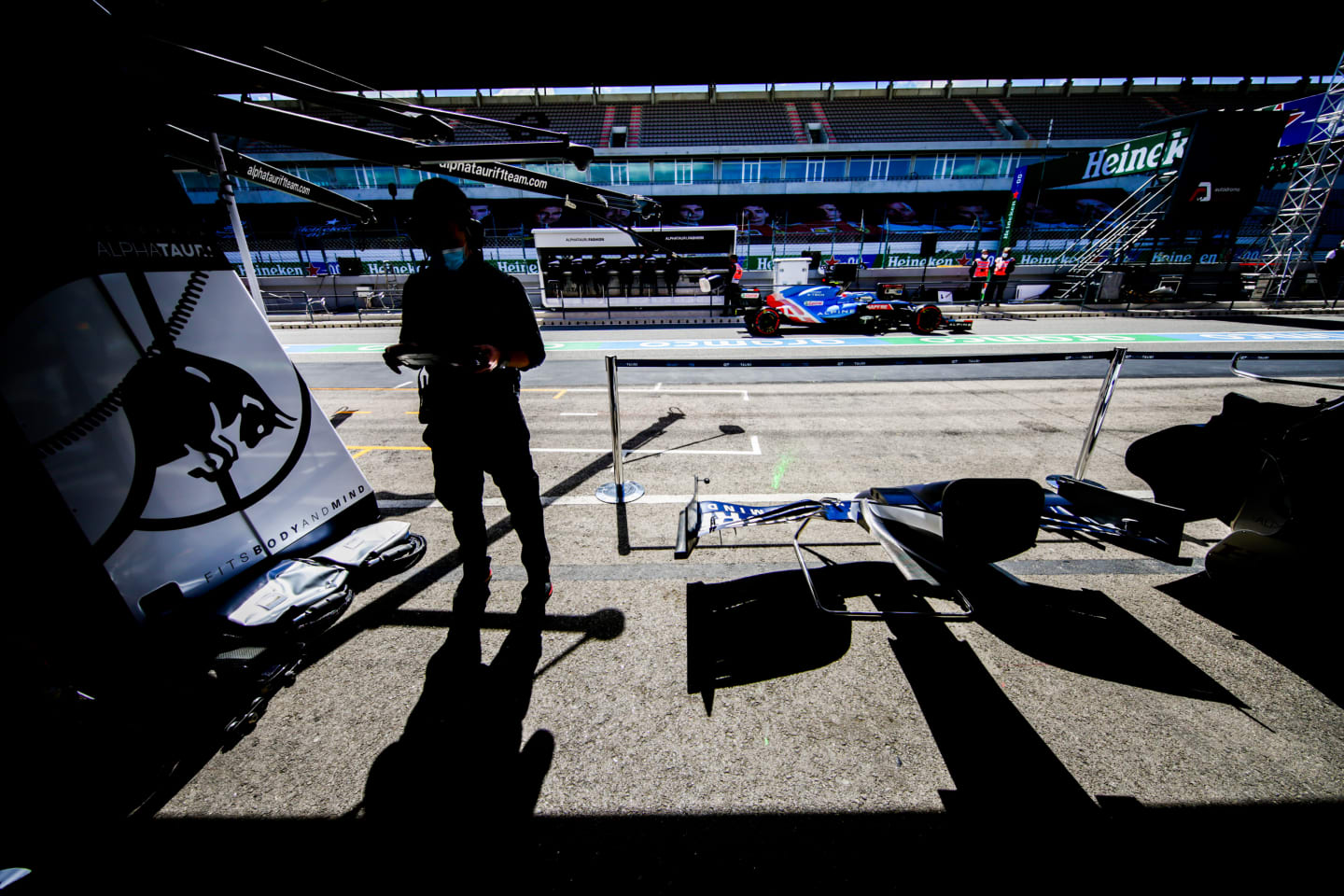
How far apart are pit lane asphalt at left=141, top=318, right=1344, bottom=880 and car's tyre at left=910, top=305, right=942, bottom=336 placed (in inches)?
408

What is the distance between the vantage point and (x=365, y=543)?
3279mm

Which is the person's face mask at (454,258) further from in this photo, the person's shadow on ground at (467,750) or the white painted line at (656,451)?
the white painted line at (656,451)

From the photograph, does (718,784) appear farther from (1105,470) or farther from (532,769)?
(1105,470)

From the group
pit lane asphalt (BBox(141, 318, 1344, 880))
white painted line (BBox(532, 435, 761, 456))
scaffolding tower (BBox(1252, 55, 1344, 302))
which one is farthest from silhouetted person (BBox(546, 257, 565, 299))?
scaffolding tower (BBox(1252, 55, 1344, 302))

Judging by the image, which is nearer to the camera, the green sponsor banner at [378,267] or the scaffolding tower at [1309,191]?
the scaffolding tower at [1309,191]

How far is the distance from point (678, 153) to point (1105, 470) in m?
32.0

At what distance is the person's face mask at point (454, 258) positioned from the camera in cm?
260

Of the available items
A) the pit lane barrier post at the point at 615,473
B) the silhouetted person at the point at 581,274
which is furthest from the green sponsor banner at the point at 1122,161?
the pit lane barrier post at the point at 615,473

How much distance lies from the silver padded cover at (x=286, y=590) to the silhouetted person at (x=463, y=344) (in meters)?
0.87

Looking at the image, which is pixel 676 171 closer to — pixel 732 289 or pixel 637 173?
pixel 637 173
